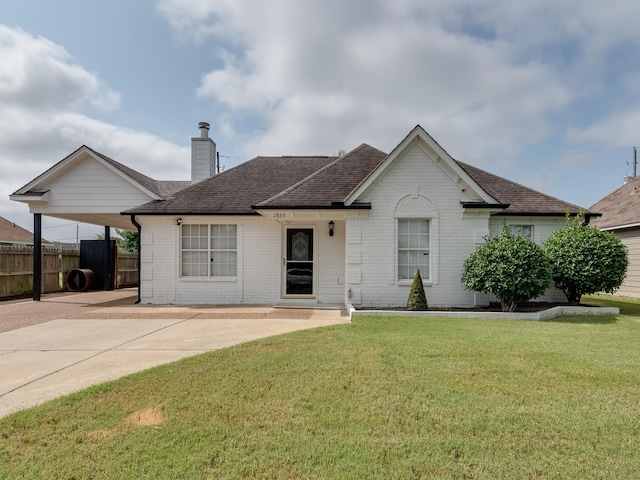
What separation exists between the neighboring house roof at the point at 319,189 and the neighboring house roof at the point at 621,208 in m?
4.96

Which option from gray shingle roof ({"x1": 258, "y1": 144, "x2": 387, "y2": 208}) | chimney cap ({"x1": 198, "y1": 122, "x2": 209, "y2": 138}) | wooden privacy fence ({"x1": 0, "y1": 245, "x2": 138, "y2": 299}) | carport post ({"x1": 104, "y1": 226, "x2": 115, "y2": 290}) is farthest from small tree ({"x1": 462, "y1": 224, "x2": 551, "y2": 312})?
wooden privacy fence ({"x1": 0, "y1": 245, "x2": 138, "y2": 299})

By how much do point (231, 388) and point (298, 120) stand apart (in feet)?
61.3

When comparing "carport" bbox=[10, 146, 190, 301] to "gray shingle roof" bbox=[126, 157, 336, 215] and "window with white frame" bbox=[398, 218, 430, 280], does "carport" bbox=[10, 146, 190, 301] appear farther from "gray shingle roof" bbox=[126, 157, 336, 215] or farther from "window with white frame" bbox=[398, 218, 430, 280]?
"window with white frame" bbox=[398, 218, 430, 280]

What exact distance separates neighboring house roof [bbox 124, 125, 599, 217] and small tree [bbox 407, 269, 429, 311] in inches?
105

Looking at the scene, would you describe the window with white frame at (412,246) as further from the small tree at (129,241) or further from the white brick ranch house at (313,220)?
the small tree at (129,241)

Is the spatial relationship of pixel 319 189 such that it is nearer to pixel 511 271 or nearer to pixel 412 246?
pixel 412 246

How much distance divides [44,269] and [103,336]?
35.8 feet

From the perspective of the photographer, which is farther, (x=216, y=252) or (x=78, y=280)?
(x=78, y=280)

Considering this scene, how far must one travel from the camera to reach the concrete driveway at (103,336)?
179 inches

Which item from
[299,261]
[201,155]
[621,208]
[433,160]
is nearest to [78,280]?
[201,155]

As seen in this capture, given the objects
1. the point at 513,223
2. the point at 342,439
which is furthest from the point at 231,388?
the point at 513,223

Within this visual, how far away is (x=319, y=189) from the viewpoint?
10867 millimetres

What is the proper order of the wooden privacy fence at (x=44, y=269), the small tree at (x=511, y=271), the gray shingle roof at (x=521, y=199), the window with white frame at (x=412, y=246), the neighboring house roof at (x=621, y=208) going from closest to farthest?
the small tree at (x=511, y=271), the window with white frame at (x=412, y=246), the gray shingle roof at (x=521, y=199), the wooden privacy fence at (x=44, y=269), the neighboring house roof at (x=621, y=208)

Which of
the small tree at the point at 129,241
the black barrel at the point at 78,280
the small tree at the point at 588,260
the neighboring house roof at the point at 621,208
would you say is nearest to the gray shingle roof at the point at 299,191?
the small tree at the point at 588,260
